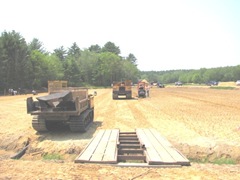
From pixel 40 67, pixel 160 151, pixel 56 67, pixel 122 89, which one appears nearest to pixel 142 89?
pixel 122 89

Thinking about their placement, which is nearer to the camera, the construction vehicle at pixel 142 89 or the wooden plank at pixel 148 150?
the wooden plank at pixel 148 150

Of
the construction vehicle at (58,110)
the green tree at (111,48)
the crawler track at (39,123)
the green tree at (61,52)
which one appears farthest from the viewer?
the green tree at (111,48)

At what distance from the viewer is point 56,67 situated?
79.5 m

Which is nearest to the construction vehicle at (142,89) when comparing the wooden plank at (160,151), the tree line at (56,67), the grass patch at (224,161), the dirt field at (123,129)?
the dirt field at (123,129)

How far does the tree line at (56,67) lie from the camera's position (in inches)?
2156

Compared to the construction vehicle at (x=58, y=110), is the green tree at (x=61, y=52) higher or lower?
higher

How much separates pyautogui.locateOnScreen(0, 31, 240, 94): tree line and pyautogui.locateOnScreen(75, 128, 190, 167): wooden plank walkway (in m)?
45.4

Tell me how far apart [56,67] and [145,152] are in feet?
239

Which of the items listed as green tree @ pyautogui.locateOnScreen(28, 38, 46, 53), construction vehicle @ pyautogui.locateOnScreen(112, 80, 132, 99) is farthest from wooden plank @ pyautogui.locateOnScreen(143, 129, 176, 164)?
green tree @ pyautogui.locateOnScreen(28, 38, 46, 53)

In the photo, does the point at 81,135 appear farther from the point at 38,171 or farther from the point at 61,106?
the point at 38,171

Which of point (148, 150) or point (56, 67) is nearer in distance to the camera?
point (148, 150)

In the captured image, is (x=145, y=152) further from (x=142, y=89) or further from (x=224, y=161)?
(x=142, y=89)

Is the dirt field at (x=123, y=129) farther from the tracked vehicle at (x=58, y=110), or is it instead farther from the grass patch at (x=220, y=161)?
the tracked vehicle at (x=58, y=110)

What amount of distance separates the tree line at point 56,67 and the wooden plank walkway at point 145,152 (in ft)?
149
